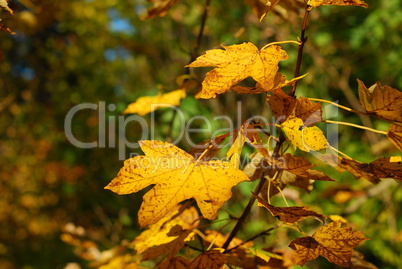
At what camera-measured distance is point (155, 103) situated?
147 cm

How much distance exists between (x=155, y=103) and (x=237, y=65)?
29.6 inches

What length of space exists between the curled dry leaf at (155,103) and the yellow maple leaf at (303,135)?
709 millimetres

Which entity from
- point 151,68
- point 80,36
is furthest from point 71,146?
point 151,68

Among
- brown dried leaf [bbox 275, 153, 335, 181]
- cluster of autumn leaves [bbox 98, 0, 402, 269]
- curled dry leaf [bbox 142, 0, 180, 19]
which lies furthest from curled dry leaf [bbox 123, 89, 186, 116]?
brown dried leaf [bbox 275, 153, 335, 181]

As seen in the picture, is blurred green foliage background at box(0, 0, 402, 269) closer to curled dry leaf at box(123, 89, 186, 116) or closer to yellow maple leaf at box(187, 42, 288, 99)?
curled dry leaf at box(123, 89, 186, 116)

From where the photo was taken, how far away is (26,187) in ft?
16.8

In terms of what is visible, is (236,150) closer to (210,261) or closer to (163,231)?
(210,261)

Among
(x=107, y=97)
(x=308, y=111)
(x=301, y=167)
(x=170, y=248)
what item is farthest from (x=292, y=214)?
(x=107, y=97)

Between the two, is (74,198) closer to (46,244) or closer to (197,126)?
(46,244)

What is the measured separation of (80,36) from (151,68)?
1.16 meters

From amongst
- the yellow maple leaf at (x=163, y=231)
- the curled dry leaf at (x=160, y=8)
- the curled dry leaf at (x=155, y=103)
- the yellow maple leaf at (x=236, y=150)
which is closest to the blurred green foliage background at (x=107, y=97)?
the curled dry leaf at (x=155, y=103)

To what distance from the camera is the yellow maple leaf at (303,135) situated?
2.41 feet

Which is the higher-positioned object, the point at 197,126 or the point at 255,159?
the point at 255,159

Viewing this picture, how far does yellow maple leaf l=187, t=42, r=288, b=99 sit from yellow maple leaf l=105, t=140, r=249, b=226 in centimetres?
15
